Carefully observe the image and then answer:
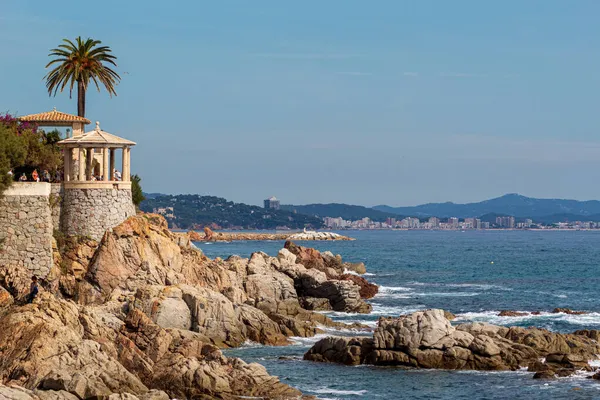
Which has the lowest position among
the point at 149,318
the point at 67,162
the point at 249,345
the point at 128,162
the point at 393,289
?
the point at 249,345

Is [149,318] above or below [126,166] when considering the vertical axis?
below

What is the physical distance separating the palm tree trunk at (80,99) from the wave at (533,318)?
30233 mm

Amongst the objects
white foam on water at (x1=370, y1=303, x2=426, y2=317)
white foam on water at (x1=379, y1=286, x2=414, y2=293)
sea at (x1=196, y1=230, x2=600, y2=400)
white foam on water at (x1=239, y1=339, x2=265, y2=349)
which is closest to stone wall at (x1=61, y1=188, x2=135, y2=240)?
white foam on water at (x1=239, y1=339, x2=265, y2=349)

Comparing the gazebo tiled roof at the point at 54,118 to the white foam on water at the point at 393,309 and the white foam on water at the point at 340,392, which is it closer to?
the white foam on water at the point at 393,309

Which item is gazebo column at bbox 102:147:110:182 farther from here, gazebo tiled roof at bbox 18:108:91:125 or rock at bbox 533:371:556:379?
rock at bbox 533:371:556:379

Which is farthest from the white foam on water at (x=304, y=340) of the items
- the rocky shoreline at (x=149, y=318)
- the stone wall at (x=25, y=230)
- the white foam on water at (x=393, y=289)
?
the white foam on water at (x=393, y=289)

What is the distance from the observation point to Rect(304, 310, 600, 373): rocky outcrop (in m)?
42.6

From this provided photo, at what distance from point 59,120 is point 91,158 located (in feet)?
21.3

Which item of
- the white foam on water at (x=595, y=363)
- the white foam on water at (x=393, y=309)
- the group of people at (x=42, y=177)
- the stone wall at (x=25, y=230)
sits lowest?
the white foam on water at (x=393, y=309)

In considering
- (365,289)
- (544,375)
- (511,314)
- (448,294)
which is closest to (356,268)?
(448,294)

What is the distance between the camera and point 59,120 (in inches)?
2581

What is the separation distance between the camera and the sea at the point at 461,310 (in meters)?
38.7

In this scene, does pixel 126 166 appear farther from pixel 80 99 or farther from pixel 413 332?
pixel 413 332

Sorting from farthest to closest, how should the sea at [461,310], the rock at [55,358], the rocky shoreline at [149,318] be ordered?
the sea at [461,310]
the rocky shoreline at [149,318]
the rock at [55,358]
